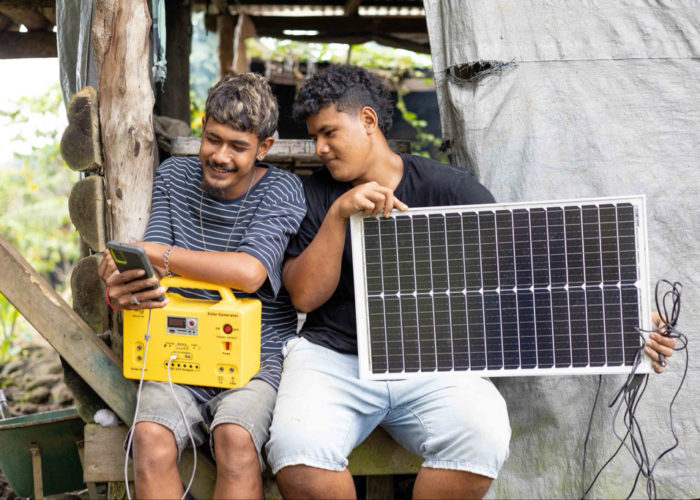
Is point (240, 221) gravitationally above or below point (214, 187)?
below

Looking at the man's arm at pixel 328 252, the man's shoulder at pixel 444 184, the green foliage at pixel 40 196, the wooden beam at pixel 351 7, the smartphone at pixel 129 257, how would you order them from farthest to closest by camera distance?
the green foliage at pixel 40 196 < the wooden beam at pixel 351 7 < the man's shoulder at pixel 444 184 < the man's arm at pixel 328 252 < the smartphone at pixel 129 257

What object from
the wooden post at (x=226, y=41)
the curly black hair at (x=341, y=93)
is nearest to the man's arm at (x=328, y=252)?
the curly black hair at (x=341, y=93)

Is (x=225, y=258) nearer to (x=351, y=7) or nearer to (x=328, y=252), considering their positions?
(x=328, y=252)

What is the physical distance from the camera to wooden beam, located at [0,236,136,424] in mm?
2908

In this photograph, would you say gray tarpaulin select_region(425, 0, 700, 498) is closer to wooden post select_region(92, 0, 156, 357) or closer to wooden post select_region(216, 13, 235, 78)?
wooden post select_region(92, 0, 156, 357)

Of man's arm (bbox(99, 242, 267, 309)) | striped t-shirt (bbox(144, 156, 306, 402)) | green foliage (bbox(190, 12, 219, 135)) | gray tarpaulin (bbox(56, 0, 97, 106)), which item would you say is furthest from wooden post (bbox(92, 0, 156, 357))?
green foliage (bbox(190, 12, 219, 135))

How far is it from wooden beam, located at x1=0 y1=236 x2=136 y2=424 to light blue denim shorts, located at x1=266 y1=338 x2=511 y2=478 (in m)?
0.74

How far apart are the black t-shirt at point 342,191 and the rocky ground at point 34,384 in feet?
11.7

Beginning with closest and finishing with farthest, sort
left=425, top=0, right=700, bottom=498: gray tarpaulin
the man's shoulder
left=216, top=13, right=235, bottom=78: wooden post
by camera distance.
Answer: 1. the man's shoulder
2. left=425, top=0, right=700, bottom=498: gray tarpaulin
3. left=216, top=13, right=235, bottom=78: wooden post

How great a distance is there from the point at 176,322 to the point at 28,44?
14.1 ft

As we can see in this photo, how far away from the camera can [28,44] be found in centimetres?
582

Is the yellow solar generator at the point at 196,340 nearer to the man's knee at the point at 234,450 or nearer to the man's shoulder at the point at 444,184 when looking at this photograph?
the man's knee at the point at 234,450

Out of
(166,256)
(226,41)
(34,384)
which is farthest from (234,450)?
(226,41)

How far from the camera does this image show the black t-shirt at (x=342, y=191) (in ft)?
9.52
